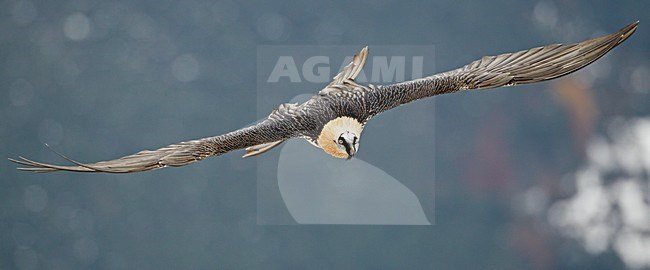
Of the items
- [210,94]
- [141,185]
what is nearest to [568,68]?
[210,94]

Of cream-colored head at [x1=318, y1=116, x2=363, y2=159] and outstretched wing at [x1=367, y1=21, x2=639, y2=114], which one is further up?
outstretched wing at [x1=367, y1=21, x2=639, y2=114]

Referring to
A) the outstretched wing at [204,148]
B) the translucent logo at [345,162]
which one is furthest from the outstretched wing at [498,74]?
the translucent logo at [345,162]

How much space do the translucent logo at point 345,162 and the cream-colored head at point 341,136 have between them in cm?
88

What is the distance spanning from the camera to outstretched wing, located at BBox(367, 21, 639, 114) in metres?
1.70

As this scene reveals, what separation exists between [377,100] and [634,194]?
1.40 m

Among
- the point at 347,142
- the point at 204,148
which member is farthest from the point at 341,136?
the point at 204,148

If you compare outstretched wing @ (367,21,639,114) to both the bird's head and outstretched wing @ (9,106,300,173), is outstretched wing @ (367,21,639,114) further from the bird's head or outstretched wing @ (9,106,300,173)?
outstretched wing @ (9,106,300,173)

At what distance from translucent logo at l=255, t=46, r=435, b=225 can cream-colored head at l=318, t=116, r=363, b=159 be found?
880mm

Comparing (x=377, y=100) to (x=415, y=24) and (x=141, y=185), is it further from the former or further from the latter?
(x=141, y=185)

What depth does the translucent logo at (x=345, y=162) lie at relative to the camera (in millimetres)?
2697

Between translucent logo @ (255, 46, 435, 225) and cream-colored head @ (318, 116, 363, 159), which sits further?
translucent logo @ (255, 46, 435, 225)

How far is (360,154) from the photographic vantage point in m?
2.71

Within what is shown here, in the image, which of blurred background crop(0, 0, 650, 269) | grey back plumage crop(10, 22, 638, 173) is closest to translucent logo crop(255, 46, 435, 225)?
blurred background crop(0, 0, 650, 269)

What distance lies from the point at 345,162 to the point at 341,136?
0.96m
